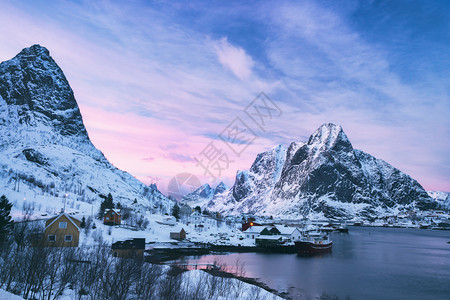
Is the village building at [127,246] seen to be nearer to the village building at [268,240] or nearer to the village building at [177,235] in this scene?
the village building at [177,235]

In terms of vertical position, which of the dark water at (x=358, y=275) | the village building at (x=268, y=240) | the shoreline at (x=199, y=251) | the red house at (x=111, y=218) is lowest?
the dark water at (x=358, y=275)

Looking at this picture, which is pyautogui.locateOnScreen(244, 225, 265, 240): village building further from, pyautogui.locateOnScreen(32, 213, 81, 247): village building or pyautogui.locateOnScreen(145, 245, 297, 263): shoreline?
pyautogui.locateOnScreen(32, 213, 81, 247): village building

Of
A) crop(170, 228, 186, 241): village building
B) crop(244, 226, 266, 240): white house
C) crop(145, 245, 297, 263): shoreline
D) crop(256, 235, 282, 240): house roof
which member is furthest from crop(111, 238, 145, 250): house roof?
crop(244, 226, 266, 240): white house

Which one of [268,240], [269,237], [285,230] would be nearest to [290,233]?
[285,230]

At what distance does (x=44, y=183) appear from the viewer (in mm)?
185750

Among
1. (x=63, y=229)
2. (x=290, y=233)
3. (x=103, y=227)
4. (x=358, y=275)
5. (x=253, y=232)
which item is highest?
(x=63, y=229)

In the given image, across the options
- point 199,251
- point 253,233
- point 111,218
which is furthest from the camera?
point 253,233

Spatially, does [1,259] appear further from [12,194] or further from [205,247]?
[12,194]

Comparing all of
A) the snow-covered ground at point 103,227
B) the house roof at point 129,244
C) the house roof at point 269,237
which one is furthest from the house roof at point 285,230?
the house roof at point 129,244

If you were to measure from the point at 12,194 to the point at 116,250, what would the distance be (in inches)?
3256

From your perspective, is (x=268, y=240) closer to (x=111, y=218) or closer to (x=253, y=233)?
(x=253, y=233)

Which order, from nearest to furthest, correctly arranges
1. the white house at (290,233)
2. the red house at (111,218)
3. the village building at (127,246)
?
the village building at (127,246), the red house at (111,218), the white house at (290,233)

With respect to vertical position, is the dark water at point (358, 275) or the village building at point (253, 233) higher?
the village building at point (253, 233)

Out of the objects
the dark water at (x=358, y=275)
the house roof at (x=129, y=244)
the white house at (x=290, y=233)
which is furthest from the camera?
the white house at (x=290, y=233)
